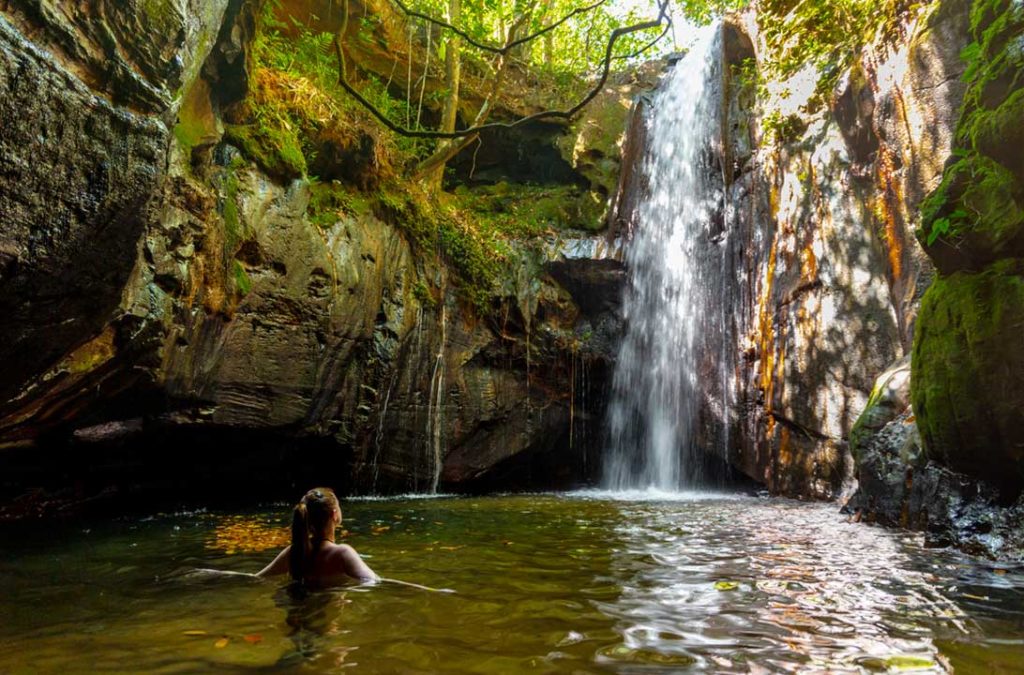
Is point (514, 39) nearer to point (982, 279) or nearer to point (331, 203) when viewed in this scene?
point (331, 203)

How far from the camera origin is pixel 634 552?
5.25 meters

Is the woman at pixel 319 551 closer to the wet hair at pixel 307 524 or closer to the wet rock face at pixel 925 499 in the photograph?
the wet hair at pixel 307 524

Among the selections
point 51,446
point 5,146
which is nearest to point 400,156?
point 51,446

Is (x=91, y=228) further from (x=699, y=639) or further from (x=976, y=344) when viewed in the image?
(x=976, y=344)

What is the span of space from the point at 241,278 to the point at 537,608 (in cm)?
763

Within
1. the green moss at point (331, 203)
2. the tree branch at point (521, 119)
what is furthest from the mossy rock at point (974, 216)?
the green moss at point (331, 203)

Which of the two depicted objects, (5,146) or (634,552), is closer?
(5,146)

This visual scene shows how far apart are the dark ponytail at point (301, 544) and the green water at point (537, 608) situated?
0.56 ft

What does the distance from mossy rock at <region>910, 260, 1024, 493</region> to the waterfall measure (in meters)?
7.00

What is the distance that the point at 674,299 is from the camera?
13.9m

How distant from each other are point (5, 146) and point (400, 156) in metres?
9.93

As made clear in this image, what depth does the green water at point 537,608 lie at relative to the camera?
8.70ft

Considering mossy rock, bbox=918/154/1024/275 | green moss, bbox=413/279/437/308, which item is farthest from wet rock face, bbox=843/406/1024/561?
green moss, bbox=413/279/437/308

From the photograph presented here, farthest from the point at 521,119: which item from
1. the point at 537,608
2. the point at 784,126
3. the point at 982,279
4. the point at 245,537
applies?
the point at 784,126
